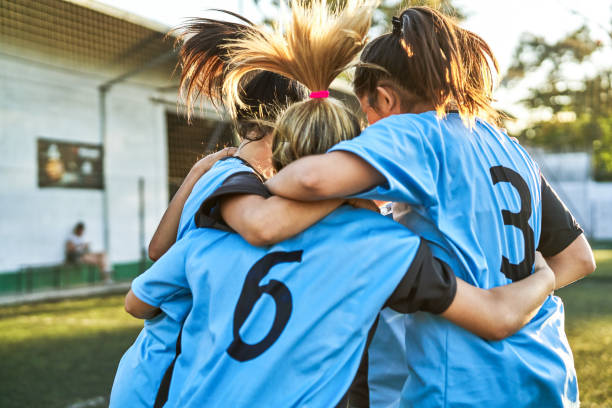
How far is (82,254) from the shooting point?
12.2 m

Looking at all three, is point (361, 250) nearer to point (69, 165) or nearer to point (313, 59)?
point (313, 59)

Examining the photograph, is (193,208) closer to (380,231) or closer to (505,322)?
(380,231)

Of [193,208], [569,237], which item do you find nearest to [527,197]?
[569,237]

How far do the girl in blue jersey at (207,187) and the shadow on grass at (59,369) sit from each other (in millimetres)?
2836

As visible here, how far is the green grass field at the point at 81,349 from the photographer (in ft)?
13.9

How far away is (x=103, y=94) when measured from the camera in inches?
532

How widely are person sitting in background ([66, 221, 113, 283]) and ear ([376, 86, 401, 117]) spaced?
11609 millimetres

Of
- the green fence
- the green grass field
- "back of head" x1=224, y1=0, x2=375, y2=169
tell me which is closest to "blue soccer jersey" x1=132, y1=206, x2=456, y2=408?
"back of head" x1=224, y1=0, x2=375, y2=169

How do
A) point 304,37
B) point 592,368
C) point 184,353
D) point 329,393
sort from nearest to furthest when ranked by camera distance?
point 329,393
point 184,353
point 304,37
point 592,368

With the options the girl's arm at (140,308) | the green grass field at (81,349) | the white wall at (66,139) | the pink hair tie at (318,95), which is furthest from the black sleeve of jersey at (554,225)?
the white wall at (66,139)

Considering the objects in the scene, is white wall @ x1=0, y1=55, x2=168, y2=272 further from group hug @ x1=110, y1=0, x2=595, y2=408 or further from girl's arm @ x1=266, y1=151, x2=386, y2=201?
girl's arm @ x1=266, y1=151, x2=386, y2=201

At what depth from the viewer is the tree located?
28.6 metres

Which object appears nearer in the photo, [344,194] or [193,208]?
[344,194]

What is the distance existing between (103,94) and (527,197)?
43.7 ft
